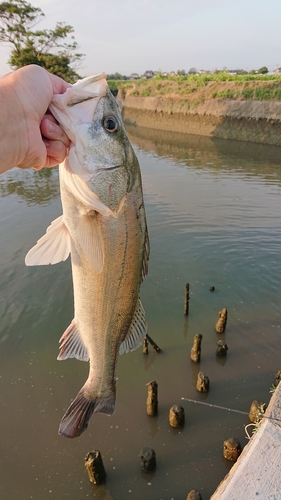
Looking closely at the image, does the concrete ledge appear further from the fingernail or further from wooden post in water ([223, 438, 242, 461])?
the fingernail

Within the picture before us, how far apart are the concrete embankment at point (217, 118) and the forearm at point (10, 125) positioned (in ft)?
90.4

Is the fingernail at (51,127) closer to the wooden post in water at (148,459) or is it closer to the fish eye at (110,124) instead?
the fish eye at (110,124)

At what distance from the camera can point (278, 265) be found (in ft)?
31.9

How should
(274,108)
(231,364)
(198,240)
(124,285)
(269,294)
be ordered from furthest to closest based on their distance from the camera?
(274,108) < (198,240) < (269,294) < (231,364) < (124,285)

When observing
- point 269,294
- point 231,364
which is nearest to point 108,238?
point 231,364

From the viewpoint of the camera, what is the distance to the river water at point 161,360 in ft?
16.1

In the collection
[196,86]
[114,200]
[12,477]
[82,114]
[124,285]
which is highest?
[196,86]

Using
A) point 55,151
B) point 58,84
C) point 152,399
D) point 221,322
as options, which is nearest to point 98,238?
point 55,151

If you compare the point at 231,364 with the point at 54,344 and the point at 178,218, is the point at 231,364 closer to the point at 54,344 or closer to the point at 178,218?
the point at 54,344

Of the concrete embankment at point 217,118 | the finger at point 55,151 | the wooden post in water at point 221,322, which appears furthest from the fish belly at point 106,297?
the concrete embankment at point 217,118

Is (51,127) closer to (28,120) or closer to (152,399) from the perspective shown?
(28,120)

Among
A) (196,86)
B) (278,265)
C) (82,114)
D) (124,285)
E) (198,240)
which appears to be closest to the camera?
(82,114)

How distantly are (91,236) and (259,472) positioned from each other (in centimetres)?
274

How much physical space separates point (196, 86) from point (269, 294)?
3080 centimetres
